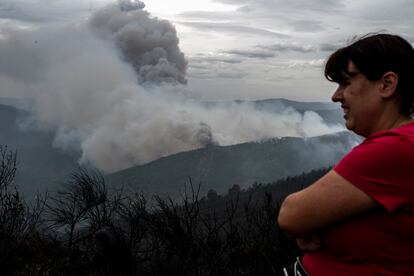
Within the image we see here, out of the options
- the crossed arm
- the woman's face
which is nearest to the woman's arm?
the crossed arm

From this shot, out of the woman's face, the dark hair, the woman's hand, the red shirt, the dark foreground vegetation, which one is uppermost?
the dark hair

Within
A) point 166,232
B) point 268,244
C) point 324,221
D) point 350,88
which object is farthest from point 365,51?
point 268,244

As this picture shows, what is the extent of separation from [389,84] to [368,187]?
39cm

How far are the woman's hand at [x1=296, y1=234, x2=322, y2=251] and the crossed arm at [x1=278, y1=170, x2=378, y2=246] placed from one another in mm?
32

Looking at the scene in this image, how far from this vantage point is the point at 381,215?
137cm

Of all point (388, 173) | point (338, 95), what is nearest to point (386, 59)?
point (338, 95)

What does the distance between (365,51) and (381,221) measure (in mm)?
560

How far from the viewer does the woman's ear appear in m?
1.50

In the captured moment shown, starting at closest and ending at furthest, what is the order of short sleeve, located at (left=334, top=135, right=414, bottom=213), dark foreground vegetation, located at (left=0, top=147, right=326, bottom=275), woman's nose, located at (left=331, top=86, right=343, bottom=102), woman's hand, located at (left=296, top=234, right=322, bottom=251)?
short sleeve, located at (left=334, top=135, right=414, bottom=213)
woman's hand, located at (left=296, top=234, right=322, bottom=251)
woman's nose, located at (left=331, top=86, right=343, bottom=102)
dark foreground vegetation, located at (left=0, top=147, right=326, bottom=275)

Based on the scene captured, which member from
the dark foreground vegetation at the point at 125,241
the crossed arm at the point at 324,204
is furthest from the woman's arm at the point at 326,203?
the dark foreground vegetation at the point at 125,241

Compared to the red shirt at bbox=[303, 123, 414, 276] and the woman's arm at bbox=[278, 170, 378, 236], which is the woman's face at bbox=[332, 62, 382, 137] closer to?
the red shirt at bbox=[303, 123, 414, 276]

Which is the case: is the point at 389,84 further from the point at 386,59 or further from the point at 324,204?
the point at 324,204

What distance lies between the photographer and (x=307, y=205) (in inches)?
55.2

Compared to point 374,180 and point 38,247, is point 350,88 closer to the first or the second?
point 374,180
